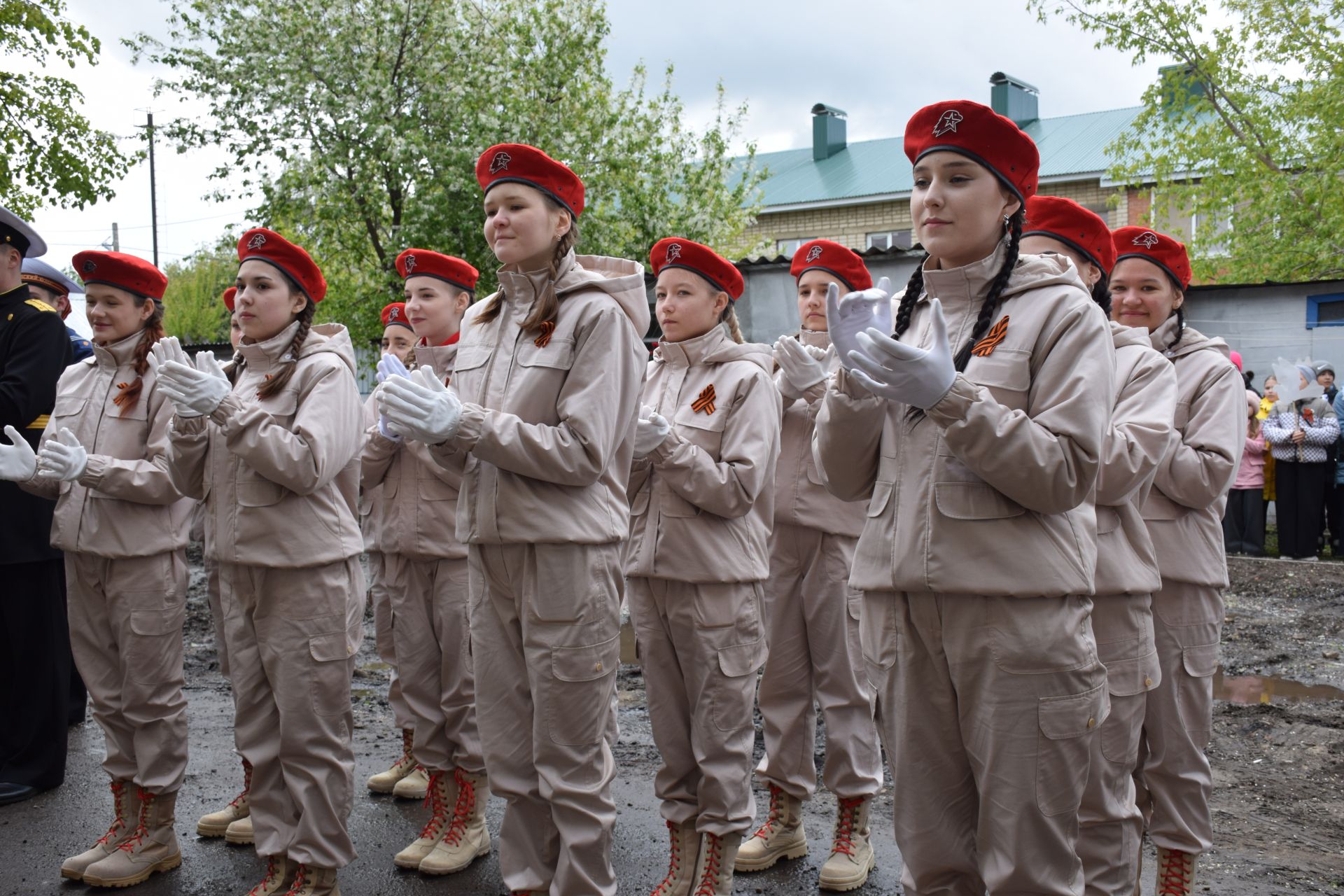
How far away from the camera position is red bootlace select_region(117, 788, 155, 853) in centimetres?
443

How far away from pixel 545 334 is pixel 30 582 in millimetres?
3500

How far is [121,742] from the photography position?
455 centimetres

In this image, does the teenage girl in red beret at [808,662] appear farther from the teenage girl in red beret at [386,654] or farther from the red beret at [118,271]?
the red beret at [118,271]

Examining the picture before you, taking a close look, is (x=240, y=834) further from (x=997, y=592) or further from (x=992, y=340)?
(x=992, y=340)

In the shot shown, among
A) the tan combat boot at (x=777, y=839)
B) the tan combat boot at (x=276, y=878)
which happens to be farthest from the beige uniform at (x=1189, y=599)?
the tan combat boot at (x=276, y=878)

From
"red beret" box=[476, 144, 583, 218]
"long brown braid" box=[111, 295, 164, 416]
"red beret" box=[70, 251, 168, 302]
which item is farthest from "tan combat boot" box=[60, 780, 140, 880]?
"red beret" box=[476, 144, 583, 218]

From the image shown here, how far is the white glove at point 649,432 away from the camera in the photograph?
407 centimetres

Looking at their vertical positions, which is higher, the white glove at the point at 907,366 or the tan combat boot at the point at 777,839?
the white glove at the point at 907,366

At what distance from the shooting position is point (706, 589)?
4.20 metres

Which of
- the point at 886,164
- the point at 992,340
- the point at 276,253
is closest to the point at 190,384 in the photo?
the point at 276,253

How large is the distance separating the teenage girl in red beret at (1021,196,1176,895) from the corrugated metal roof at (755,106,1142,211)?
24618 millimetres

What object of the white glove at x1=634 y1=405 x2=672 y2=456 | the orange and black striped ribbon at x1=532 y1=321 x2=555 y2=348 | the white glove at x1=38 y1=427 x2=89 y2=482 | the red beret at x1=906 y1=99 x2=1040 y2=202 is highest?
the red beret at x1=906 y1=99 x2=1040 y2=202

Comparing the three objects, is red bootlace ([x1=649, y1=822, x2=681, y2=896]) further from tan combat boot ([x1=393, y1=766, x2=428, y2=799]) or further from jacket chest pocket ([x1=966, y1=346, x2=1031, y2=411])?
jacket chest pocket ([x1=966, y1=346, x2=1031, y2=411])

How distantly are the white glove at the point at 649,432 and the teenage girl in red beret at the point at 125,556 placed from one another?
1922mm
